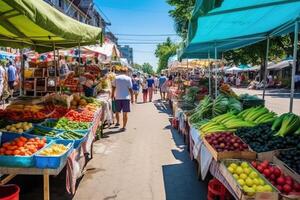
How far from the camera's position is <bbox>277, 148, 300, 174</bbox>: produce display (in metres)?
4.42

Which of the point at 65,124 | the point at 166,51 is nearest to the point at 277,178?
the point at 65,124

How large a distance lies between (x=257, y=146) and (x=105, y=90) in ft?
32.9

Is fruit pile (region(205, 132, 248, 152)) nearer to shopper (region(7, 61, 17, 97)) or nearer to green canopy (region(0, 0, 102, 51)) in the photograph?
green canopy (region(0, 0, 102, 51))

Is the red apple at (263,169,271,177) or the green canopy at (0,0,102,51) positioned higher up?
the green canopy at (0,0,102,51)

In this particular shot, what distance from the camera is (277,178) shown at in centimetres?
425

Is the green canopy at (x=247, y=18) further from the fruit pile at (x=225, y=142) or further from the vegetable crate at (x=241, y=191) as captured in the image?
the vegetable crate at (x=241, y=191)

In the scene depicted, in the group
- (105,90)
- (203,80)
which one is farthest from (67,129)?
(203,80)

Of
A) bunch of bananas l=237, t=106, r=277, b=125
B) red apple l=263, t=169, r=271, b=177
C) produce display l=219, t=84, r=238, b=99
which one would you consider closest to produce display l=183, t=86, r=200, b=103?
produce display l=219, t=84, r=238, b=99

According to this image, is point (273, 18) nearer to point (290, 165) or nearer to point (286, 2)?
point (286, 2)

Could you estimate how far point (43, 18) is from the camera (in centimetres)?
426

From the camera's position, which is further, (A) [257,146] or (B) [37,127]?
(B) [37,127]

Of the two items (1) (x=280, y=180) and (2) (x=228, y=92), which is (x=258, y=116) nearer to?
(1) (x=280, y=180)

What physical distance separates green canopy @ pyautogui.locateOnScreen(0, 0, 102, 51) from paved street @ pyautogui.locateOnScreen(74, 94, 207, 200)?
8.55ft

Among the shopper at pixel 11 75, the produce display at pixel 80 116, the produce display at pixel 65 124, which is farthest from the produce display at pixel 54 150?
the shopper at pixel 11 75
